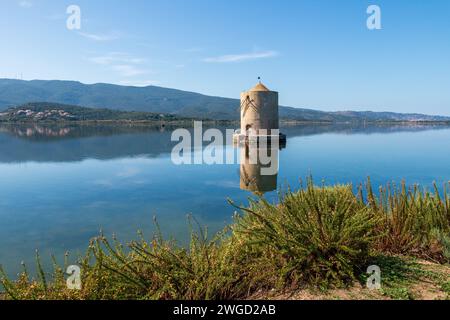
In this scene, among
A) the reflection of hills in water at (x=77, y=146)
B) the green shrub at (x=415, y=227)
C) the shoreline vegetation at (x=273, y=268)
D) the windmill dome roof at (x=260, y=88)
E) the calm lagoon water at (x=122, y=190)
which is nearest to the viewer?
the shoreline vegetation at (x=273, y=268)

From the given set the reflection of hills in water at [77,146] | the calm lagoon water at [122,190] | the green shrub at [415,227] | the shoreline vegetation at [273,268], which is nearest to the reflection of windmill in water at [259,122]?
the reflection of hills in water at [77,146]

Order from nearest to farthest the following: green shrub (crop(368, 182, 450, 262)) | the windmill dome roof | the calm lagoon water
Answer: green shrub (crop(368, 182, 450, 262))
the calm lagoon water
the windmill dome roof

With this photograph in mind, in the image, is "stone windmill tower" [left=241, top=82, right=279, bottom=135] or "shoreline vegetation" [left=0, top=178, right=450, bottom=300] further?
"stone windmill tower" [left=241, top=82, right=279, bottom=135]

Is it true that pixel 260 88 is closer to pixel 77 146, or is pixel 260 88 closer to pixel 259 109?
pixel 259 109

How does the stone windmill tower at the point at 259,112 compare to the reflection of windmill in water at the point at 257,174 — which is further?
the stone windmill tower at the point at 259,112

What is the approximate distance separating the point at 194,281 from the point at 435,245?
361cm

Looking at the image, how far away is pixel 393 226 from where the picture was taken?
5.17 metres

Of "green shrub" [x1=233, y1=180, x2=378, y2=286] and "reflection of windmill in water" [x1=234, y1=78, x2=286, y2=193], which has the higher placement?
"reflection of windmill in water" [x1=234, y1=78, x2=286, y2=193]

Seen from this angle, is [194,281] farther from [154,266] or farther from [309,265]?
[309,265]

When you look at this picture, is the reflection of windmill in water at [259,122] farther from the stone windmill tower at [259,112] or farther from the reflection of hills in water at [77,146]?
the reflection of hills in water at [77,146]

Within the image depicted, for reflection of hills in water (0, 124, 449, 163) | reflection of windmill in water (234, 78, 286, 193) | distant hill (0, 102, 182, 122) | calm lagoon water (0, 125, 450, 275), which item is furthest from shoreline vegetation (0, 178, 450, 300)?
distant hill (0, 102, 182, 122)

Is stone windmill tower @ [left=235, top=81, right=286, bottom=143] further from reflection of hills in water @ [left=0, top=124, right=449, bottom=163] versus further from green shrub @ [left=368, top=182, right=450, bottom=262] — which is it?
green shrub @ [left=368, top=182, right=450, bottom=262]

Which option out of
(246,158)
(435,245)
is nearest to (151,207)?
(435,245)
